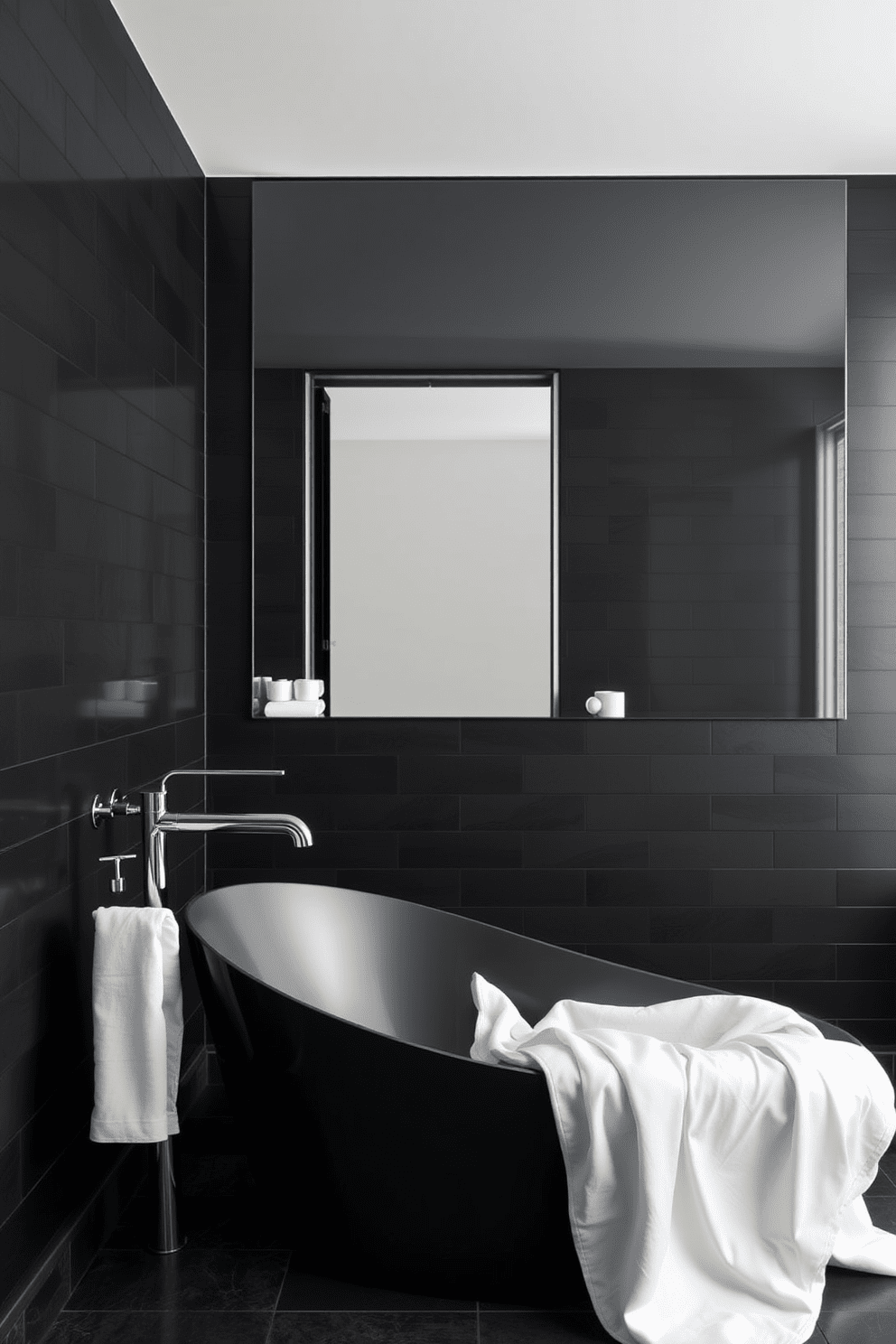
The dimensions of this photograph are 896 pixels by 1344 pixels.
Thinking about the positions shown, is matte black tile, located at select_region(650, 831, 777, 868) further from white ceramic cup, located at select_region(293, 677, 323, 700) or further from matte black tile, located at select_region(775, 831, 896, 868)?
white ceramic cup, located at select_region(293, 677, 323, 700)

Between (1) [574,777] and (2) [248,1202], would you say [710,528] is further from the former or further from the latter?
(2) [248,1202]

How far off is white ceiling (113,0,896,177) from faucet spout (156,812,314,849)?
2.04 meters

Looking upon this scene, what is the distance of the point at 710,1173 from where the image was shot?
2.44 metres

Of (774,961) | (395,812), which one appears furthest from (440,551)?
(774,961)

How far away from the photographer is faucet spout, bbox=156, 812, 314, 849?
9.32 feet

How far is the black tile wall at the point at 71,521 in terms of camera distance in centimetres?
229

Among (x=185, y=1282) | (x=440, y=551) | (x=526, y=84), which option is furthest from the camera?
(x=440, y=551)

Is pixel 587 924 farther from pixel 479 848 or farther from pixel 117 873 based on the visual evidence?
pixel 117 873

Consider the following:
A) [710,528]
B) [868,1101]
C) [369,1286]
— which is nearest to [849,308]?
[710,528]

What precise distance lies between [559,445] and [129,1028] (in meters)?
2.33

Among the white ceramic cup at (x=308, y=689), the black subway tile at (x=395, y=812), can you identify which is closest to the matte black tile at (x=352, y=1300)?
the black subway tile at (x=395, y=812)

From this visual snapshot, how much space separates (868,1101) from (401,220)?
308 cm

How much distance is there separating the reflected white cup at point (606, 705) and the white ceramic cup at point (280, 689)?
101 centimetres

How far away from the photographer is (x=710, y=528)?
3.98 metres
